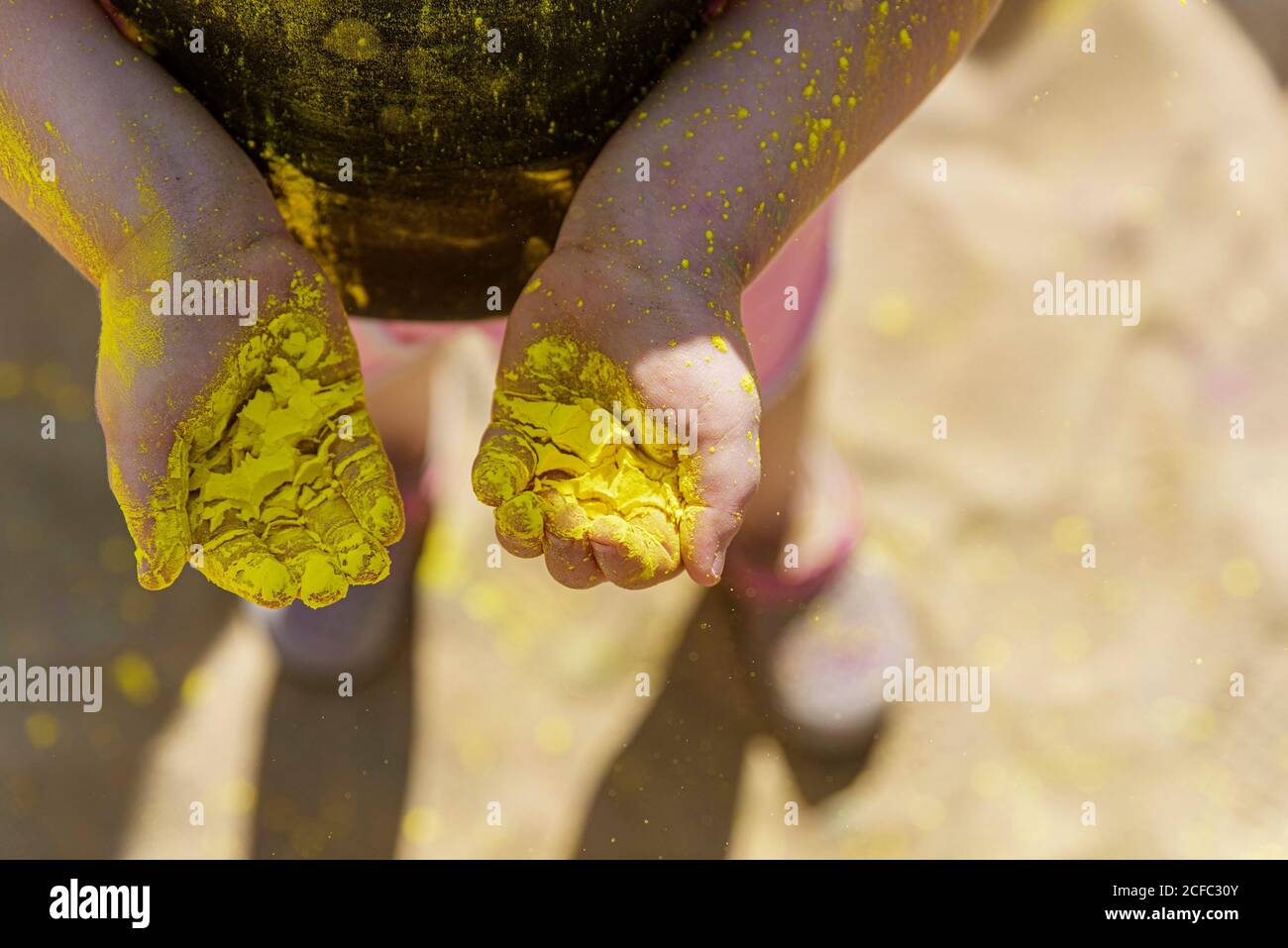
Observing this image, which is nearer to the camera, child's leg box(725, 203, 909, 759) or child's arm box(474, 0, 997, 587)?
child's arm box(474, 0, 997, 587)

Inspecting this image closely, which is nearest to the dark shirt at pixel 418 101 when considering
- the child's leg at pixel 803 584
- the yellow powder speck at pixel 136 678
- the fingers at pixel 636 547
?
the fingers at pixel 636 547

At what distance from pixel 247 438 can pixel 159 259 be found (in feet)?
0.40

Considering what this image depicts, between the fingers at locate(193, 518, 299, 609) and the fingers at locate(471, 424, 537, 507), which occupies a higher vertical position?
the fingers at locate(471, 424, 537, 507)

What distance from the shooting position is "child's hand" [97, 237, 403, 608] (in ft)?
2.16

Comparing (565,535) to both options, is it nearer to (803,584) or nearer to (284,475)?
(284,475)

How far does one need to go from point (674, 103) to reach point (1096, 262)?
86 centimetres

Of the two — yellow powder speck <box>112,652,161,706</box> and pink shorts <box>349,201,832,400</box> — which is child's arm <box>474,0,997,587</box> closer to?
pink shorts <box>349,201,832,400</box>

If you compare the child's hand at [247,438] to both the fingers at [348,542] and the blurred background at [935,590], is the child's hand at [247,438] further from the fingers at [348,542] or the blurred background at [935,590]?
the blurred background at [935,590]

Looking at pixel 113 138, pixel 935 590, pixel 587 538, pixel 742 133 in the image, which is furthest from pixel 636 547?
pixel 935 590

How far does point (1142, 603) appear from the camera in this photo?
1.27 metres

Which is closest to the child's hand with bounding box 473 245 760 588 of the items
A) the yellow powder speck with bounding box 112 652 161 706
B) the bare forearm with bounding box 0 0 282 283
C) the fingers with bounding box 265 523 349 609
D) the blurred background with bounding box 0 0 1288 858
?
the fingers with bounding box 265 523 349 609

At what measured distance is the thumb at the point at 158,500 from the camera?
2.15ft
